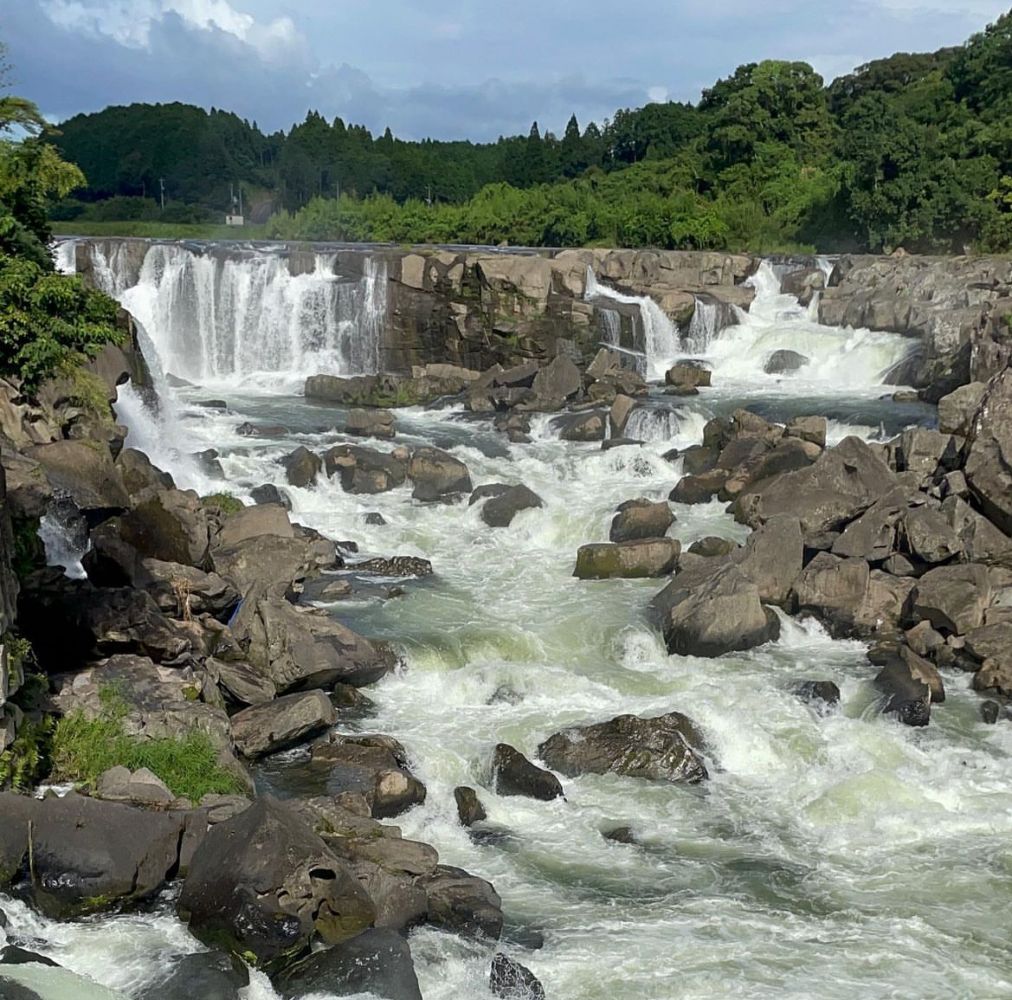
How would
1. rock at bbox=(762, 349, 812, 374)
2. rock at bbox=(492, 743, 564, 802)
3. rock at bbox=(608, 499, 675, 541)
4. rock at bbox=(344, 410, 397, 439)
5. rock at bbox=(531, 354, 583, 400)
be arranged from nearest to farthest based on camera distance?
1. rock at bbox=(492, 743, 564, 802)
2. rock at bbox=(608, 499, 675, 541)
3. rock at bbox=(344, 410, 397, 439)
4. rock at bbox=(531, 354, 583, 400)
5. rock at bbox=(762, 349, 812, 374)

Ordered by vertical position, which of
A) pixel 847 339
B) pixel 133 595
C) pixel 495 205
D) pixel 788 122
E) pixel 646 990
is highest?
pixel 788 122

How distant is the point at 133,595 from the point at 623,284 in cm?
2823

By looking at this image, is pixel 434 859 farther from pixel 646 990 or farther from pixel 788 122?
pixel 788 122

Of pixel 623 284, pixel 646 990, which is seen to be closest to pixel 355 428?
pixel 623 284

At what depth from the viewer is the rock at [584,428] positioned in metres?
33.3

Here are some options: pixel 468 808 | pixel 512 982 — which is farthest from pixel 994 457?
pixel 512 982

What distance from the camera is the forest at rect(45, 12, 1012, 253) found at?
50969 millimetres

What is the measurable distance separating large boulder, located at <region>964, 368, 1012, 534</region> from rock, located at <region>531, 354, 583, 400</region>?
14088 mm

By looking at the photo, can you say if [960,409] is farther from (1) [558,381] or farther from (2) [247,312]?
(2) [247,312]

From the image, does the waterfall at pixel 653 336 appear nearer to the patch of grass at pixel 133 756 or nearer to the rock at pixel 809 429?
the rock at pixel 809 429

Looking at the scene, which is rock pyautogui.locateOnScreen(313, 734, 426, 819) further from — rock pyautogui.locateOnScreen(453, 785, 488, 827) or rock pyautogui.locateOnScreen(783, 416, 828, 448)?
rock pyautogui.locateOnScreen(783, 416, 828, 448)

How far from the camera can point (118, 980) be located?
11.4m

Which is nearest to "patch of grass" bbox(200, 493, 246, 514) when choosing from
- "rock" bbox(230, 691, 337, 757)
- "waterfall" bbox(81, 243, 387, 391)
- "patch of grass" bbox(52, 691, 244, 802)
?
"rock" bbox(230, 691, 337, 757)

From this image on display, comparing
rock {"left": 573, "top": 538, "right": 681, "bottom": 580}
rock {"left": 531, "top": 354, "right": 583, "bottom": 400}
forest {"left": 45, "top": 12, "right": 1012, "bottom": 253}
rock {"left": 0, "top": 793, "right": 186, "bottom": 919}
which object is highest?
forest {"left": 45, "top": 12, "right": 1012, "bottom": 253}
